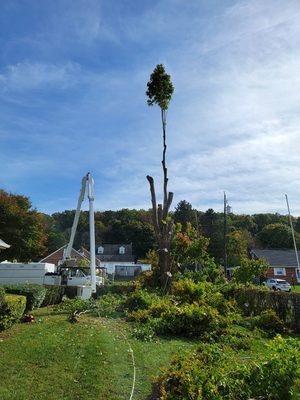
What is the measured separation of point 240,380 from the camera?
4828 millimetres

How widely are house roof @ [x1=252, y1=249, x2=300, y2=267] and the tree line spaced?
3068 millimetres

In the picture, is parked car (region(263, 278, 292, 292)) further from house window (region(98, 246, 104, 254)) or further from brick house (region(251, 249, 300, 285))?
house window (region(98, 246, 104, 254))

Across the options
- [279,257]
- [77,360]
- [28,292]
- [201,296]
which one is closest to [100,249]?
[279,257]

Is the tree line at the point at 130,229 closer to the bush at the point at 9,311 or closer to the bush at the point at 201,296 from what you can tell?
the bush at the point at 201,296

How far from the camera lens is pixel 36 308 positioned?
48.1ft

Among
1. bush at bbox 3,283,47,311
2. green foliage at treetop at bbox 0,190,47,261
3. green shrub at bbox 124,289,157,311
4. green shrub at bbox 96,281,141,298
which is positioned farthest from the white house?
bush at bbox 3,283,47,311

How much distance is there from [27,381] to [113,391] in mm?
1444

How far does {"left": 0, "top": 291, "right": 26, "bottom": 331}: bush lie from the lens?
9469mm

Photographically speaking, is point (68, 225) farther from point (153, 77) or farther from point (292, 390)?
point (292, 390)

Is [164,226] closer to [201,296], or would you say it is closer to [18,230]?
[201,296]

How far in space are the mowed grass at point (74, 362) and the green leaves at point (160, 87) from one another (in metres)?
15.2

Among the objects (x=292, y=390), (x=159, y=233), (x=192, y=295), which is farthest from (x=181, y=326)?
(x=159, y=233)

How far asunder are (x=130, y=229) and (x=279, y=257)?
3144 cm

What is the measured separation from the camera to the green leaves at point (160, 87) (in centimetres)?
2202
